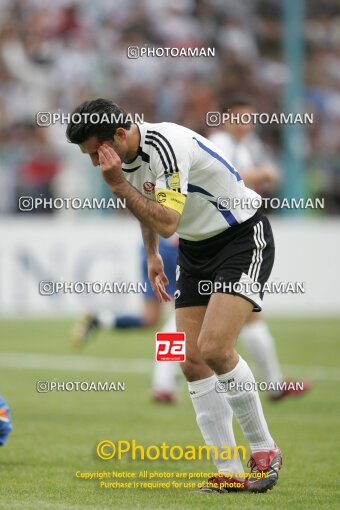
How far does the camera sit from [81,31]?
19.4 metres

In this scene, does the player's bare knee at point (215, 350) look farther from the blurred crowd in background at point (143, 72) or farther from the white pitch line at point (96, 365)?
the blurred crowd in background at point (143, 72)

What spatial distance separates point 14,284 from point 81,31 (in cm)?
483

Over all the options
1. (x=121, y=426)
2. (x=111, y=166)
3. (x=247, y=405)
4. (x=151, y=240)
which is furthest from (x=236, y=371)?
(x=121, y=426)

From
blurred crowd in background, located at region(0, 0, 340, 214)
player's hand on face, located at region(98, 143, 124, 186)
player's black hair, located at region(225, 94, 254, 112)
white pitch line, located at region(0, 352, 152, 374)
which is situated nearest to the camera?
player's hand on face, located at region(98, 143, 124, 186)

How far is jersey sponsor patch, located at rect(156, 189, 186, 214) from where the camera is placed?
18.2 ft

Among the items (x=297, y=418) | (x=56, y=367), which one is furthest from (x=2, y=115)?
(x=297, y=418)

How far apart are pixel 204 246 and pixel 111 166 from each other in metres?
0.91

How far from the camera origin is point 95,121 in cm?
559

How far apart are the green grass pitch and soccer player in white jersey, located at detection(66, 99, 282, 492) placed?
0.37 meters

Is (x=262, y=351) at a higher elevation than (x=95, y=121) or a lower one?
lower

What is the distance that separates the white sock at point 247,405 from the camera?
586cm

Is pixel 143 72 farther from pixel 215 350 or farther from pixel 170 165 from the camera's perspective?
pixel 215 350

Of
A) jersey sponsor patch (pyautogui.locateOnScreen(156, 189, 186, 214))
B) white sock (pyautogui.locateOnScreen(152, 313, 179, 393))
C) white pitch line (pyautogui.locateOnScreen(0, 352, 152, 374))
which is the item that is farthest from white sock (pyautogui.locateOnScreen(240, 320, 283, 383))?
jersey sponsor patch (pyautogui.locateOnScreen(156, 189, 186, 214))

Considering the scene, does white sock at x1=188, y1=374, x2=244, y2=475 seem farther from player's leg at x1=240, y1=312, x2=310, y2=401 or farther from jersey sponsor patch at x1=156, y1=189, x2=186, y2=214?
player's leg at x1=240, y1=312, x2=310, y2=401
